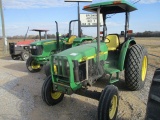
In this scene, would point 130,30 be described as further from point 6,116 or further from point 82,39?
point 6,116

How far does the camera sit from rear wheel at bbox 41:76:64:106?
5.01 metres

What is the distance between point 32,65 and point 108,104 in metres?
6.12

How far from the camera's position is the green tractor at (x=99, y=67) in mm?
4385

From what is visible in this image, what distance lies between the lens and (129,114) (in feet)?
15.0

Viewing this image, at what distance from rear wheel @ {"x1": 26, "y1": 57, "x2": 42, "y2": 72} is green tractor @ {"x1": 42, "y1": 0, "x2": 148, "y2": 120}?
418 centimetres

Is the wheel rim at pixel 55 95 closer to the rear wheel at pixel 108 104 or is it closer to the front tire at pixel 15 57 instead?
the rear wheel at pixel 108 104

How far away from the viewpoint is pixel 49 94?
505 cm

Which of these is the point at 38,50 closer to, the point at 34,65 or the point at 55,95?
the point at 34,65

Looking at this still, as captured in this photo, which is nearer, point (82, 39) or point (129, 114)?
point (129, 114)

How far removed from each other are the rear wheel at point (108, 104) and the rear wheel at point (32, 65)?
18.9 feet

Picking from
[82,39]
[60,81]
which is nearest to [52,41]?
[82,39]

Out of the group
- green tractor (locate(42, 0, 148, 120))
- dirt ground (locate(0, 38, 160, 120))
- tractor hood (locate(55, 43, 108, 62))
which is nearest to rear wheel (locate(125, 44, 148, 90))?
green tractor (locate(42, 0, 148, 120))

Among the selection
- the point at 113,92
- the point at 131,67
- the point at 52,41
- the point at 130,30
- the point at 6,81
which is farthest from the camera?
the point at 52,41

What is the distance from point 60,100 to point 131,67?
204 centimetres
